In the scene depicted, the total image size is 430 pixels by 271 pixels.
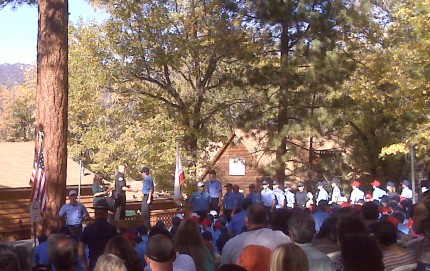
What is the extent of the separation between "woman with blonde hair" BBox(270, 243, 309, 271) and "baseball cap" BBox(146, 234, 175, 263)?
80cm

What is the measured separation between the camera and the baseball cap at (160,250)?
188 inches

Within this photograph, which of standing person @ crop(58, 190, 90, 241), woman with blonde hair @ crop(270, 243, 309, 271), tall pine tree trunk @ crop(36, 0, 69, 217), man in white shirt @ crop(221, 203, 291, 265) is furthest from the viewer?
tall pine tree trunk @ crop(36, 0, 69, 217)

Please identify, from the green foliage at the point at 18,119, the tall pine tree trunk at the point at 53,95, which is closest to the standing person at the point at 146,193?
the tall pine tree trunk at the point at 53,95

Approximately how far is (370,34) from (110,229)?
78.2 ft

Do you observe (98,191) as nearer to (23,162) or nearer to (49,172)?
(49,172)


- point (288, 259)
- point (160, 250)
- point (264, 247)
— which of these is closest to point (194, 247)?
point (264, 247)

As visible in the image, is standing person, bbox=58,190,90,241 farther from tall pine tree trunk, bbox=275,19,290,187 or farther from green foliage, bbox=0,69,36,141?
green foliage, bbox=0,69,36,141

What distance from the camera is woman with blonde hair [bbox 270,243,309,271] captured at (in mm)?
4402

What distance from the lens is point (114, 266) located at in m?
4.29

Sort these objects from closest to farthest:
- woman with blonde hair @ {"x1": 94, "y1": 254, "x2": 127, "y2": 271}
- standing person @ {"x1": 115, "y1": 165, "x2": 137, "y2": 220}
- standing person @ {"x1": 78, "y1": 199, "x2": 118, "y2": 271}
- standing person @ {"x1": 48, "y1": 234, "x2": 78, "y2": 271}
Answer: woman with blonde hair @ {"x1": 94, "y1": 254, "x2": 127, "y2": 271} < standing person @ {"x1": 48, "y1": 234, "x2": 78, "y2": 271} < standing person @ {"x1": 78, "y1": 199, "x2": 118, "y2": 271} < standing person @ {"x1": 115, "y1": 165, "x2": 137, "y2": 220}

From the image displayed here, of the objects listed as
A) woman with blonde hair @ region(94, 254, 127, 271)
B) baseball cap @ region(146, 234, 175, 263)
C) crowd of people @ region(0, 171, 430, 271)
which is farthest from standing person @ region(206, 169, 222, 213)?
woman with blonde hair @ region(94, 254, 127, 271)

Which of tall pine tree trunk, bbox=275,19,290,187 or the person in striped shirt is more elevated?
tall pine tree trunk, bbox=275,19,290,187

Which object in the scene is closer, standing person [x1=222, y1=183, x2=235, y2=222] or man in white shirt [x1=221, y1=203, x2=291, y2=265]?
man in white shirt [x1=221, y1=203, x2=291, y2=265]

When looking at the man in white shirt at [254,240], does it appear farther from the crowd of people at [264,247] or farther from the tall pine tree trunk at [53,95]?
the tall pine tree trunk at [53,95]
